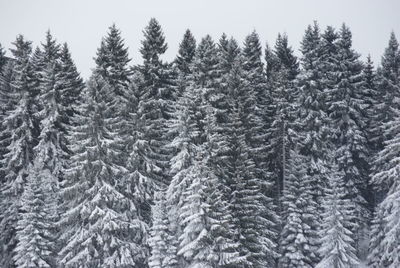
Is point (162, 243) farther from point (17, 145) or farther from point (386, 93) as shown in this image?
point (386, 93)

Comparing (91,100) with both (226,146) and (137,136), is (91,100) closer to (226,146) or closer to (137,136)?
Answer: (137,136)

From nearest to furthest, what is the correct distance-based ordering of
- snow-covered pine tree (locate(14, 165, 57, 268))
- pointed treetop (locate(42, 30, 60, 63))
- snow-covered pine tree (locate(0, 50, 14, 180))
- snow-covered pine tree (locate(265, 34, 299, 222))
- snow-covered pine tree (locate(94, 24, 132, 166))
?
snow-covered pine tree (locate(14, 165, 57, 268)) → snow-covered pine tree (locate(265, 34, 299, 222)) → snow-covered pine tree (locate(94, 24, 132, 166)) → snow-covered pine tree (locate(0, 50, 14, 180)) → pointed treetop (locate(42, 30, 60, 63))

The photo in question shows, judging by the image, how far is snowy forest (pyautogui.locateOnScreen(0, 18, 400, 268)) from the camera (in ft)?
103

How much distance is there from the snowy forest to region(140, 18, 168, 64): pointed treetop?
134 millimetres

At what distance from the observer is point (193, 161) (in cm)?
3244

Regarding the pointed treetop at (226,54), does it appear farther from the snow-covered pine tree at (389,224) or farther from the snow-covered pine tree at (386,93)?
the snow-covered pine tree at (389,224)

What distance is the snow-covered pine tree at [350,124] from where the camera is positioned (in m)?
41.3

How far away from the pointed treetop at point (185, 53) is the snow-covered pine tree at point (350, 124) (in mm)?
14613

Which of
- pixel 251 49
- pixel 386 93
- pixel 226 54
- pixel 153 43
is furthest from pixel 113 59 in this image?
pixel 386 93

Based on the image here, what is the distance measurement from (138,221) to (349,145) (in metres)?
21.3

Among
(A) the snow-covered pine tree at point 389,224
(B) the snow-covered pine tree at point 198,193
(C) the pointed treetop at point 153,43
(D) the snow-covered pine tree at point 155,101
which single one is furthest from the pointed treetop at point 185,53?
(A) the snow-covered pine tree at point 389,224

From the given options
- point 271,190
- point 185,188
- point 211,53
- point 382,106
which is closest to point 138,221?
point 185,188

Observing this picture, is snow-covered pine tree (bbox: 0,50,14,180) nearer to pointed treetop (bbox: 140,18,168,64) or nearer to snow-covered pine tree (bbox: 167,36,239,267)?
pointed treetop (bbox: 140,18,168,64)

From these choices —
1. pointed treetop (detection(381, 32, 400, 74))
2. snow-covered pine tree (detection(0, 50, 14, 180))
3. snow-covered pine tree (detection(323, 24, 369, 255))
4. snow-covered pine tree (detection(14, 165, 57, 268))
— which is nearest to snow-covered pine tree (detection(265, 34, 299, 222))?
snow-covered pine tree (detection(323, 24, 369, 255))
